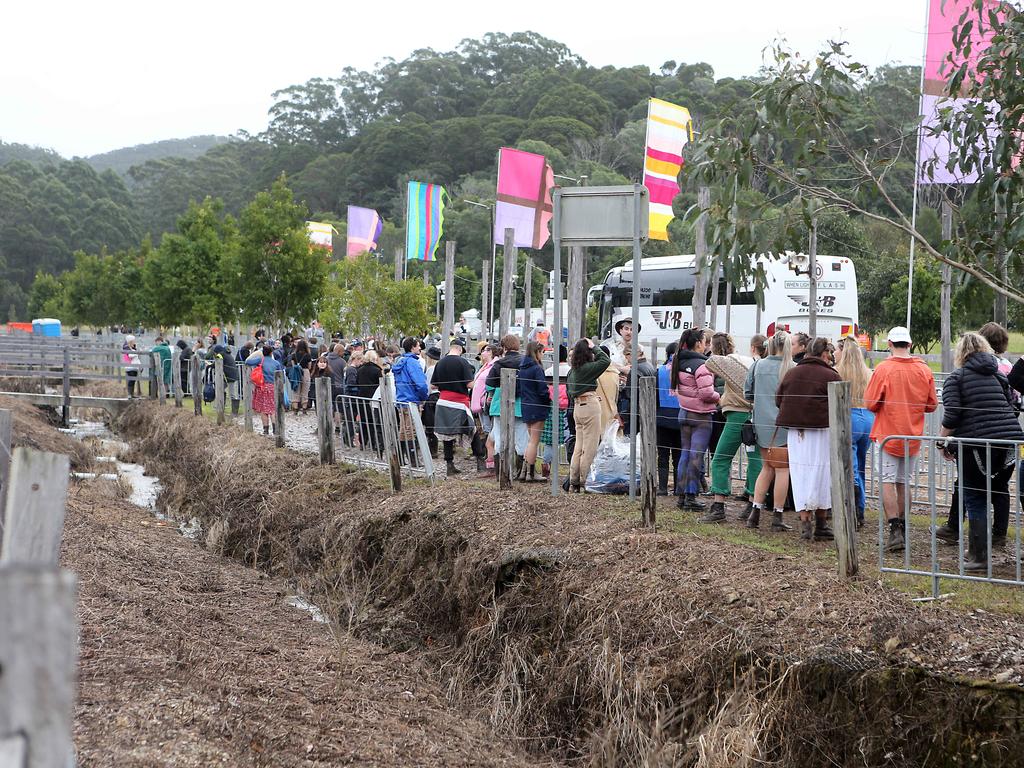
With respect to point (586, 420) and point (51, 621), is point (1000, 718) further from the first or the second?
point (586, 420)

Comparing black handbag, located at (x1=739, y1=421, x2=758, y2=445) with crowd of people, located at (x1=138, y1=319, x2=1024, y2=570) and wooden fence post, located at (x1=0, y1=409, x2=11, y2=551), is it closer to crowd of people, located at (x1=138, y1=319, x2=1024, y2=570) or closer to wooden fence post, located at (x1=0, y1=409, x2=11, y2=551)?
crowd of people, located at (x1=138, y1=319, x2=1024, y2=570)

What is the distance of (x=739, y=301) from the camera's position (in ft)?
118

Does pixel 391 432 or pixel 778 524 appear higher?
pixel 391 432

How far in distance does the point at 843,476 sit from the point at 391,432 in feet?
18.5

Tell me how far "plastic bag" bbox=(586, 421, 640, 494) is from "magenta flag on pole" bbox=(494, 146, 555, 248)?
10640mm

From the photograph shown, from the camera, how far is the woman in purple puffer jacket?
9844 millimetres

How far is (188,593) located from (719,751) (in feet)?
16.4

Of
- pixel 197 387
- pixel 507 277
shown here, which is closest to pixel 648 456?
pixel 197 387

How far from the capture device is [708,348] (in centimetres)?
1011

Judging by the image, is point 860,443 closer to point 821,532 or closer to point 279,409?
point 821,532

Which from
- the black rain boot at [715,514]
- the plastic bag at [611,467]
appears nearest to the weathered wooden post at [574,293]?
the plastic bag at [611,467]

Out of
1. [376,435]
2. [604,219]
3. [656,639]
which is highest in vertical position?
[604,219]

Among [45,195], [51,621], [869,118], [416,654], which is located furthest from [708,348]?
[45,195]

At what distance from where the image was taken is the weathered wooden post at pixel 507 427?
9961mm
